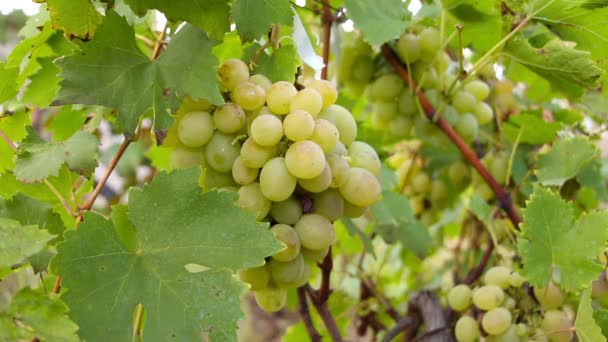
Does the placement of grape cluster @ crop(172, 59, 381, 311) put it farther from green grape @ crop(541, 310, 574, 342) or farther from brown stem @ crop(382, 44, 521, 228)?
brown stem @ crop(382, 44, 521, 228)

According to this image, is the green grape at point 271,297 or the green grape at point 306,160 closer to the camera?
the green grape at point 306,160

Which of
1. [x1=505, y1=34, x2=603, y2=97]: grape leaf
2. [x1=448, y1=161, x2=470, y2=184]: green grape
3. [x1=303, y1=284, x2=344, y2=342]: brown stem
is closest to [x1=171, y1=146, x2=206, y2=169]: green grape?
[x1=303, y1=284, x2=344, y2=342]: brown stem

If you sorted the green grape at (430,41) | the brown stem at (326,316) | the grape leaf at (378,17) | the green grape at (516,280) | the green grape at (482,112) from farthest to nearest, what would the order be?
the green grape at (482,112), the green grape at (430,41), the brown stem at (326,316), the green grape at (516,280), the grape leaf at (378,17)

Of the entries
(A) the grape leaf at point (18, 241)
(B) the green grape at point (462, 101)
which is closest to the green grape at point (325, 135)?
(A) the grape leaf at point (18, 241)

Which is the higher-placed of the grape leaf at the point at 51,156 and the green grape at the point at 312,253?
the grape leaf at the point at 51,156

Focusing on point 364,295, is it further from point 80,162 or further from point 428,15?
point 80,162

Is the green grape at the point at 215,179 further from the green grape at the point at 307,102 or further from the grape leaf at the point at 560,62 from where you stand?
the grape leaf at the point at 560,62

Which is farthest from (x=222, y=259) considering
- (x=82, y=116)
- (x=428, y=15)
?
(x=428, y=15)
